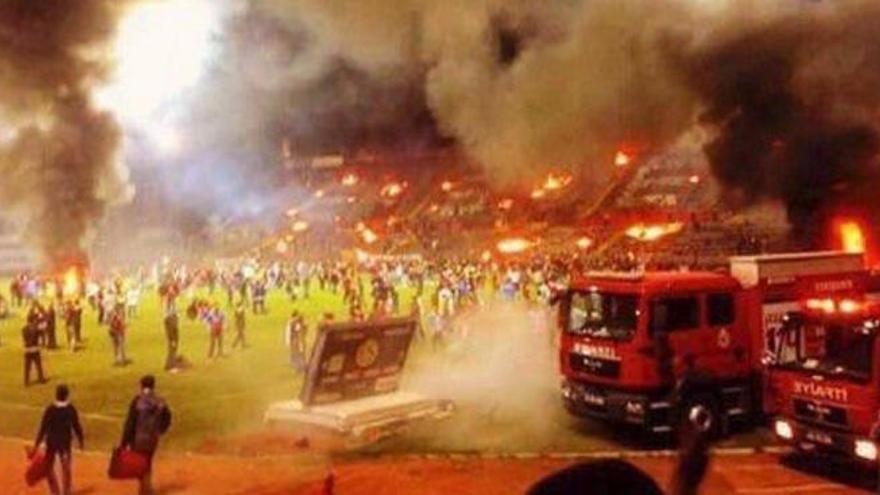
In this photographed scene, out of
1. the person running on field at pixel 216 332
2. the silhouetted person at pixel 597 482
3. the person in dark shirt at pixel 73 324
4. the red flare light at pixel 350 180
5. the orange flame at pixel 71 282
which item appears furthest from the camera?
the red flare light at pixel 350 180

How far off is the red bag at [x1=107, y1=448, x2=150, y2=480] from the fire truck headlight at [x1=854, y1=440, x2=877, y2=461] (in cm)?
809

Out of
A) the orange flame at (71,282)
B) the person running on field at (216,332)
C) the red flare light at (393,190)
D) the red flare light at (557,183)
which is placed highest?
the red flare light at (393,190)

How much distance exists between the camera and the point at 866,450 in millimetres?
11500

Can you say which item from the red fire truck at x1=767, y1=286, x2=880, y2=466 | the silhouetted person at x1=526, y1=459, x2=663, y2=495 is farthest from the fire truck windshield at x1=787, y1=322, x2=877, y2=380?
the silhouetted person at x1=526, y1=459, x2=663, y2=495

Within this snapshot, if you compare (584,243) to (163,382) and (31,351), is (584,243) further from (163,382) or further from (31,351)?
(31,351)

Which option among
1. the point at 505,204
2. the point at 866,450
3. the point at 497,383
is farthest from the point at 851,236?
the point at 505,204

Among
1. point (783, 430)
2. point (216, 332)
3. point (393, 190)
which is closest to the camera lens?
point (783, 430)

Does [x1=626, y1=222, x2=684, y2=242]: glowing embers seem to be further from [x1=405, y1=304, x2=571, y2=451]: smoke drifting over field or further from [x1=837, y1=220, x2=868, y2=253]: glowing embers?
[x1=837, y1=220, x2=868, y2=253]: glowing embers

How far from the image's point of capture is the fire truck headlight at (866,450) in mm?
11409

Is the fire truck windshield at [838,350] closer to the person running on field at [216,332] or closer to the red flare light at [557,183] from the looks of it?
the person running on field at [216,332]

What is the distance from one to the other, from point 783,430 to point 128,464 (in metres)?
7.95

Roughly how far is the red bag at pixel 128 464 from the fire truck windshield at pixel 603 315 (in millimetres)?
6348

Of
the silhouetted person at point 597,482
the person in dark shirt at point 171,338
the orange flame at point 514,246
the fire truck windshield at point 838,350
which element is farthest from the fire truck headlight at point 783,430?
the orange flame at point 514,246

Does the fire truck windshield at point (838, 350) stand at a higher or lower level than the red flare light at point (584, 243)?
lower
